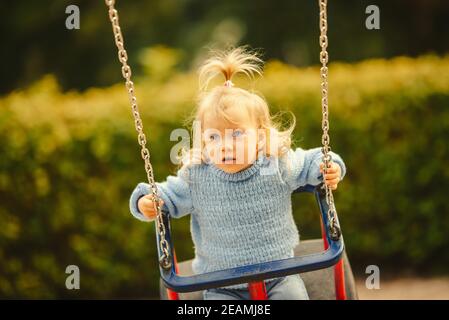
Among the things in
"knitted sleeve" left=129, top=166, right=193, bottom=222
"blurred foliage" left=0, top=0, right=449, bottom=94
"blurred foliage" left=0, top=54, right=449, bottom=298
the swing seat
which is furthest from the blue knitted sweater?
"blurred foliage" left=0, top=0, right=449, bottom=94

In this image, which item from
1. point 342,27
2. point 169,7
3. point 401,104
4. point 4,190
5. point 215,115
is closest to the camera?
point 215,115

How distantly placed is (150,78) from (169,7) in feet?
18.4

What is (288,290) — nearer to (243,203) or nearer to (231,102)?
(243,203)

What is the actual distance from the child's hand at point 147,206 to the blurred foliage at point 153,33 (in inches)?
317

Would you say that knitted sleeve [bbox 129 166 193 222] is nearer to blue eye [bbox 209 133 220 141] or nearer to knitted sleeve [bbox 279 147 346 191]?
blue eye [bbox 209 133 220 141]

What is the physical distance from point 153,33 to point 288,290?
9322 mm

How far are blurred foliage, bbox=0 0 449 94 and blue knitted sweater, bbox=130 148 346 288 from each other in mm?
7923

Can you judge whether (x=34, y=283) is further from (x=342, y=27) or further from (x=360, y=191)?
(x=342, y=27)

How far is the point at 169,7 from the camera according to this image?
1146 centimetres

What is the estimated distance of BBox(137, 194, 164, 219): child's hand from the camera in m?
2.64

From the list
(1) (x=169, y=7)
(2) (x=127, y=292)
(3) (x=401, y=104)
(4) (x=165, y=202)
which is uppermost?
(1) (x=169, y=7)

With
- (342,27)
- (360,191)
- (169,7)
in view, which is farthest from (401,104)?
(169,7)

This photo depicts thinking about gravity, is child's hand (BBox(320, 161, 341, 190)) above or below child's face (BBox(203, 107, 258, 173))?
below

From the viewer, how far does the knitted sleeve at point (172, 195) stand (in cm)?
269
